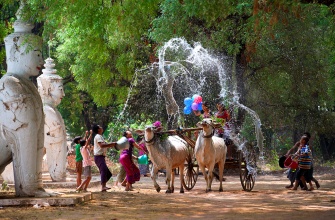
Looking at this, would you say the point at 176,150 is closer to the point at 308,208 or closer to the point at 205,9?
the point at 205,9

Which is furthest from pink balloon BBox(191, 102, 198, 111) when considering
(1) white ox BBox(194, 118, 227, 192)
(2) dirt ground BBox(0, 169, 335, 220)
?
(2) dirt ground BBox(0, 169, 335, 220)

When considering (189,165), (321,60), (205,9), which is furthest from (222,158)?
(321,60)

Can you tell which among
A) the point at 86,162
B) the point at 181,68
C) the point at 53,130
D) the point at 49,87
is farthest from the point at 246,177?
the point at 181,68

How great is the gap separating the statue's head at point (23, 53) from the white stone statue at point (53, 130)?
547cm

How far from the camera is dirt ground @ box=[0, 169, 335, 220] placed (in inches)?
519

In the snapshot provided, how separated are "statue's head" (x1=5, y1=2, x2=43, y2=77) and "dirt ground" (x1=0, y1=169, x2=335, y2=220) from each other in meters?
2.87

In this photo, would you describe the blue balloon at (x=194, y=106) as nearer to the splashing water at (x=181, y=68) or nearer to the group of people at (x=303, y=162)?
the group of people at (x=303, y=162)

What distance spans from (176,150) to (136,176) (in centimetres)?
152

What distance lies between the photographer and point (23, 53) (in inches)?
591

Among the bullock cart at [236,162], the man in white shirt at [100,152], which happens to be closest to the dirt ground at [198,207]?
the bullock cart at [236,162]

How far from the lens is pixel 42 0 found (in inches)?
625

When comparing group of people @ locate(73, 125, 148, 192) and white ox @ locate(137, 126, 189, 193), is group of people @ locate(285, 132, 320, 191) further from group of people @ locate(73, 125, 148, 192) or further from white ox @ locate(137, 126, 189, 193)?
group of people @ locate(73, 125, 148, 192)

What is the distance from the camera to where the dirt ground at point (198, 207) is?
13188mm

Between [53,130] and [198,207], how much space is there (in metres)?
6.56
